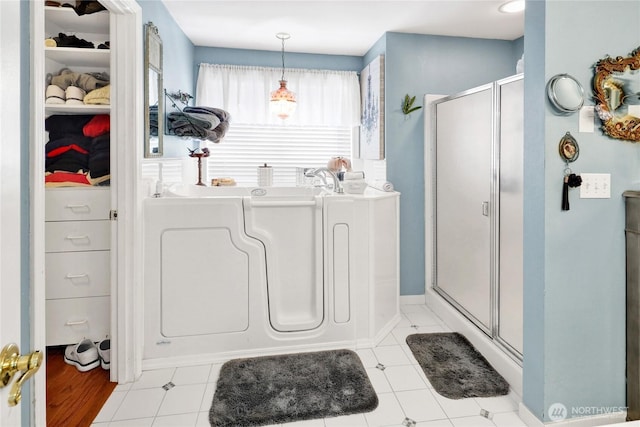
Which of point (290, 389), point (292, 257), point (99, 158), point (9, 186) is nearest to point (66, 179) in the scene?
point (99, 158)

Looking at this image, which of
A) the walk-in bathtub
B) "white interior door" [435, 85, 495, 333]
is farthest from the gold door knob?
"white interior door" [435, 85, 495, 333]

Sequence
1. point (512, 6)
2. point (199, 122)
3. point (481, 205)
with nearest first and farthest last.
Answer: point (481, 205) → point (512, 6) → point (199, 122)

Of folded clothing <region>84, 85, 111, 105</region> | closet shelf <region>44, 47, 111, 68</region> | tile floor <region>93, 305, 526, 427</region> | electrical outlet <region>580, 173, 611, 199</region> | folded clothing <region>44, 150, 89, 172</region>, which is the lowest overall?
tile floor <region>93, 305, 526, 427</region>

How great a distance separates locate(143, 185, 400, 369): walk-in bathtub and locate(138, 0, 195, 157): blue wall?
2.86 ft

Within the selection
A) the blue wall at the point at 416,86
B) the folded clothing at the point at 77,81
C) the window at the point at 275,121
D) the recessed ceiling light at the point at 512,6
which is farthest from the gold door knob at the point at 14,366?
the window at the point at 275,121

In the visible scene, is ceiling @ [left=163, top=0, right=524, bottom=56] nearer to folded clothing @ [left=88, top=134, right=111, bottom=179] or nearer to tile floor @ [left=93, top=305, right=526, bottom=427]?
folded clothing @ [left=88, top=134, right=111, bottom=179]

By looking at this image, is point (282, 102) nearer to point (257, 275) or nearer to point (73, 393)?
point (257, 275)

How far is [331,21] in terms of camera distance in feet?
10.3

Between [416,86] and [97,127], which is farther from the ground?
[416,86]

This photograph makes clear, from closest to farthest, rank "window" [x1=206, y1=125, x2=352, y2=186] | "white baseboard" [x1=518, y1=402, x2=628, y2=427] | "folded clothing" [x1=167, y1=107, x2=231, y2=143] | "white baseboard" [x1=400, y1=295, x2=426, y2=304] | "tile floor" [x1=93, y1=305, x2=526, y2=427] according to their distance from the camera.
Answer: "white baseboard" [x1=518, y1=402, x2=628, y2=427] < "tile floor" [x1=93, y1=305, x2=526, y2=427] < "folded clothing" [x1=167, y1=107, x2=231, y2=143] < "white baseboard" [x1=400, y1=295, x2=426, y2=304] < "window" [x1=206, y1=125, x2=352, y2=186]

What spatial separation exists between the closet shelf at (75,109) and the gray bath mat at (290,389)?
5.70 feet

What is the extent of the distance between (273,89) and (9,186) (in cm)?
356

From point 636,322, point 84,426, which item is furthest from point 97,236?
point 636,322

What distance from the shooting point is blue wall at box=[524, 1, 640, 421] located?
1.68 metres
